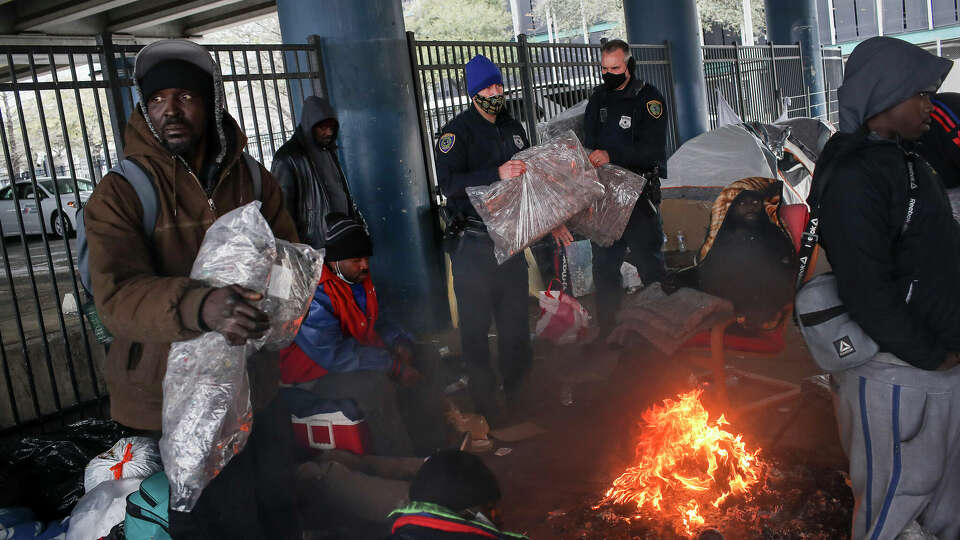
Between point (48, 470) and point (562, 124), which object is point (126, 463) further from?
point (562, 124)

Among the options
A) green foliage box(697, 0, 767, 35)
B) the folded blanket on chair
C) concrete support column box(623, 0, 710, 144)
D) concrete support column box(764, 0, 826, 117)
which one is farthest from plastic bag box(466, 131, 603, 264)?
A: green foliage box(697, 0, 767, 35)

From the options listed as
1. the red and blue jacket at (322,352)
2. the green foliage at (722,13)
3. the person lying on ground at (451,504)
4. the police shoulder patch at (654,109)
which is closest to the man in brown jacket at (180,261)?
the person lying on ground at (451,504)

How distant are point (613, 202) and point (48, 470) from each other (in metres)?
Result: 3.71

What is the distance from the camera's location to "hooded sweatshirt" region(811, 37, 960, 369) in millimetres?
2330

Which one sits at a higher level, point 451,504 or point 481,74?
point 481,74

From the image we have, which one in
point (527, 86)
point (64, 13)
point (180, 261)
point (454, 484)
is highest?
point (64, 13)

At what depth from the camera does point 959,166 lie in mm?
3033

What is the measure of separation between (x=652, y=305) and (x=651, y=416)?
77 cm

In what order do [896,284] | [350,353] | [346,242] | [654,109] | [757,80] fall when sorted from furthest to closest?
[757,80]
[654,109]
[346,242]
[350,353]
[896,284]

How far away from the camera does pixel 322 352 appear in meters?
3.84

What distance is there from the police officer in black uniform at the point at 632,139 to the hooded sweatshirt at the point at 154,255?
3.47m

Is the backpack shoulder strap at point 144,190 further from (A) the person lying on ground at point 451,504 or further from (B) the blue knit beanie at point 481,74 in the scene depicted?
(B) the blue knit beanie at point 481,74

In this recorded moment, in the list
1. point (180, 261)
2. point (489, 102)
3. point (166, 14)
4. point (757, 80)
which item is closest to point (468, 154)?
point (489, 102)

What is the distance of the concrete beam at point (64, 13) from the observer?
13856 millimetres
